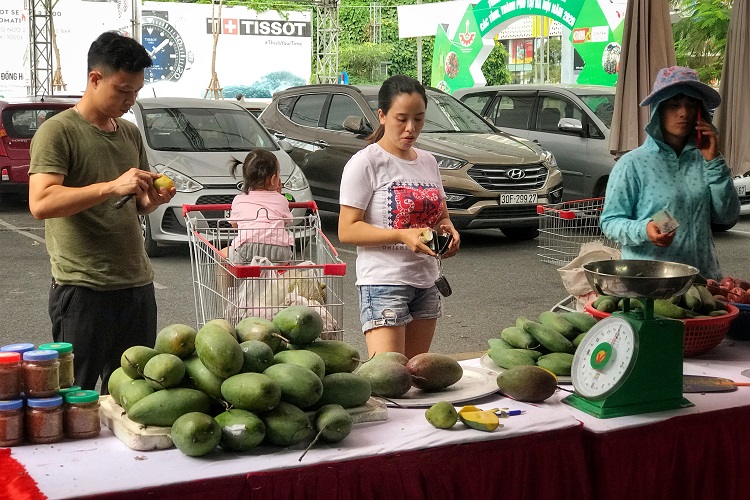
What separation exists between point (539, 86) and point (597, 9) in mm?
7330

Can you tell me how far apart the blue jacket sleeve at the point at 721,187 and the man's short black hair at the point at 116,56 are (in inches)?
101

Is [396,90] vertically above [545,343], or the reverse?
[396,90]

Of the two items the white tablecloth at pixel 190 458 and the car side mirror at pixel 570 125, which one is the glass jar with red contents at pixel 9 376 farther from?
the car side mirror at pixel 570 125

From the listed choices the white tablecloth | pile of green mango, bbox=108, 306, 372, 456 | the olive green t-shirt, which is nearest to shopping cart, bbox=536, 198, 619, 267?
the olive green t-shirt

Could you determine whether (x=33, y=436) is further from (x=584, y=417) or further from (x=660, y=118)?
(x=660, y=118)

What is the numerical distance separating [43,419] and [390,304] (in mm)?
1678

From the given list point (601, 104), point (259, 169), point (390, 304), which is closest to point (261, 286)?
point (390, 304)

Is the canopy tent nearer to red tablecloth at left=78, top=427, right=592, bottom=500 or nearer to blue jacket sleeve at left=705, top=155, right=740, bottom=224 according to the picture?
blue jacket sleeve at left=705, top=155, right=740, bottom=224

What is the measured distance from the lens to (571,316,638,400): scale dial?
9.79 ft

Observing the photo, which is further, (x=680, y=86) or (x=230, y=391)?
(x=680, y=86)

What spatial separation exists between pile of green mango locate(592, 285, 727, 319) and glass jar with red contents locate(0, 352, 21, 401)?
221 centimetres

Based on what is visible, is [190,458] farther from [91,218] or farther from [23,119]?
[23,119]

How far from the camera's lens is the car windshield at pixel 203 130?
1126cm

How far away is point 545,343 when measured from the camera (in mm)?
3496
